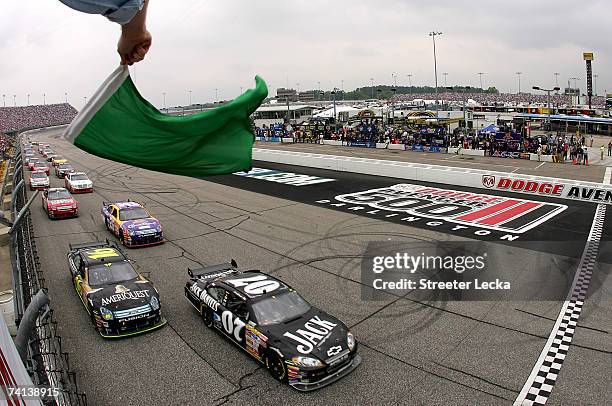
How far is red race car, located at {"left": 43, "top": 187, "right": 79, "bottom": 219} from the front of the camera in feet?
65.4

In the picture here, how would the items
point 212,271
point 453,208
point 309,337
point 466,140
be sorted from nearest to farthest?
point 309,337, point 212,271, point 453,208, point 466,140

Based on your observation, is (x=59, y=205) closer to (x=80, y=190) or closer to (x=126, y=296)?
(x=80, y=190)

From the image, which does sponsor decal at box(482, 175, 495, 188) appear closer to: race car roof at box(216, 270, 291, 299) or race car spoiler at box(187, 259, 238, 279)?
race car spoiler at box(187, 259, 238, 279)

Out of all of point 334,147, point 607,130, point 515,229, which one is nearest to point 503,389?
point 515,229

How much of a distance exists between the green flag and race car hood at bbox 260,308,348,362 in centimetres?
364

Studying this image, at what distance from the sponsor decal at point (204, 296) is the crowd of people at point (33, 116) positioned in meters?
120

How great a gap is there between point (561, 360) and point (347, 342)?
3.78 metres

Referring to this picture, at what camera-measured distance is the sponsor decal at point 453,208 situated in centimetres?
1749

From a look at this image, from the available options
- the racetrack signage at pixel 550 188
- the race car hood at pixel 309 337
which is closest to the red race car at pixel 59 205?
the race car hood at pixel 309 337

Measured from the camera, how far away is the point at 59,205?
20000 mm

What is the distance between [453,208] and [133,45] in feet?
60.0

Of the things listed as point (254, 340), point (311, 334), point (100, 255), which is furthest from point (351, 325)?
point (100, 255)

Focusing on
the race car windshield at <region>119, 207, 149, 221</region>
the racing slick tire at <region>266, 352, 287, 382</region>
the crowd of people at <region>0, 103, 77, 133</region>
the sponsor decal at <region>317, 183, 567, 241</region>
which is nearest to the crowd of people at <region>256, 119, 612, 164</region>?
the sponsor decal at <region>317, 183, 567, 241</region>

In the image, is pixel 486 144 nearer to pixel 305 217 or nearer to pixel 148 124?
pixel 305 217
